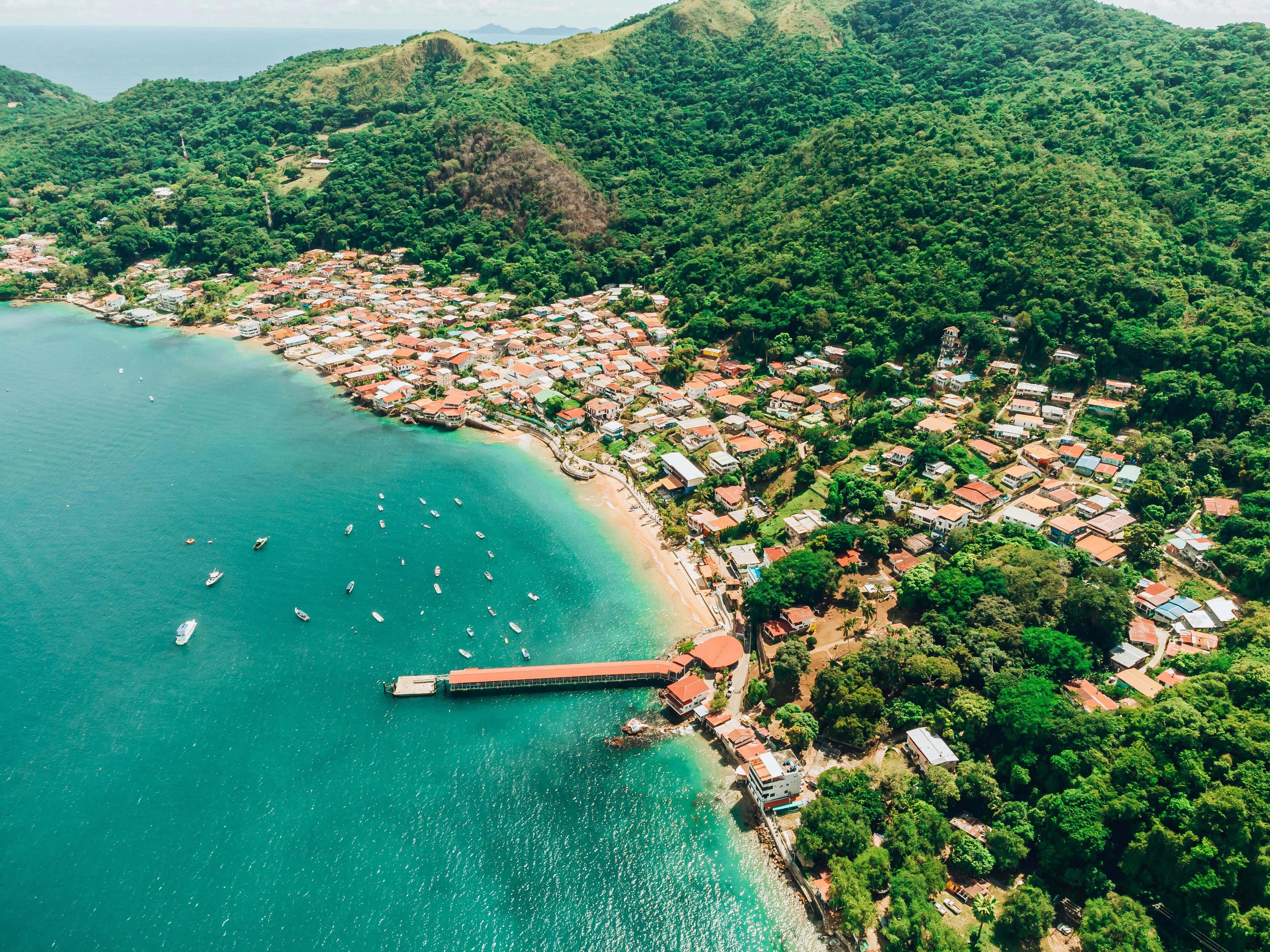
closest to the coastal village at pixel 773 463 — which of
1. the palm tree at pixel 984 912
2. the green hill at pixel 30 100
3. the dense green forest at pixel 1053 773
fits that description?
the palm tree at pixel 984 912

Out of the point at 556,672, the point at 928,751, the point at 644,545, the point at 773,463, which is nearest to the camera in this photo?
the point at 928,751

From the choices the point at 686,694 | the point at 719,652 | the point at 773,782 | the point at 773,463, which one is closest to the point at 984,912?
the point at 773,782

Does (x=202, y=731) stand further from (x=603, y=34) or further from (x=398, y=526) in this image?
(x=603, y=34)

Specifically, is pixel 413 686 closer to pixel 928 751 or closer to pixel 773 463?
pixel 928 751

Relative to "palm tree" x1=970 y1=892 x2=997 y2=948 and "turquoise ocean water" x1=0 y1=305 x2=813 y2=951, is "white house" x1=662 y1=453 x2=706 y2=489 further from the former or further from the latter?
"palm tree" x1=970 y1=892 x2=997 y2=948

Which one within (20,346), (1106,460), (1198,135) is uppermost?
(1198,135)

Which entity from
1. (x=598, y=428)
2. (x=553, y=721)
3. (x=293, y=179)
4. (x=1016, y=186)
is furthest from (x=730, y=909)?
(x=293, y=179)
